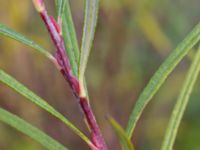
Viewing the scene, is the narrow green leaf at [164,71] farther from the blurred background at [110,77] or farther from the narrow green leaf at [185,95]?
the blurred background at [110,77]

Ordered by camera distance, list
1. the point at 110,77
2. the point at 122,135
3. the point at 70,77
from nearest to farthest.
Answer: the point at 122,135 < the point at 70,77 < the point at 110,77

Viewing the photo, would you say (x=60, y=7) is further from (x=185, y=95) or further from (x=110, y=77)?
(x=110, y=77)

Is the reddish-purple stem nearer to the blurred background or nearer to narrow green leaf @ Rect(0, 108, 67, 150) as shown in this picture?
narrow green leaf @ Rect(0, 108, 67, 150)

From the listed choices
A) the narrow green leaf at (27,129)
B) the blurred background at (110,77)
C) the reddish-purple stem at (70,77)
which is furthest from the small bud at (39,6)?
the blurred background at (110,77)

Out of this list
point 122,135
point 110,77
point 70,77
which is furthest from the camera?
point 110,77

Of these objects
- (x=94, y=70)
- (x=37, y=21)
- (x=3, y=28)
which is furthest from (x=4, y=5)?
(x=3, y=28)

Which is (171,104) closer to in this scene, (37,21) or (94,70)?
(94,70)

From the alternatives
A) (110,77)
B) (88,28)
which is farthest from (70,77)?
(110,77)
